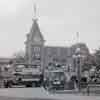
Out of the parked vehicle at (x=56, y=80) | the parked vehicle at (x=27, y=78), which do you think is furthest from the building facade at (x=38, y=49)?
the parked vehicle at (x=56, y=80)

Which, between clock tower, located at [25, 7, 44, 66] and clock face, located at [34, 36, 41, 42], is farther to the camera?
clock face, located at [34, 36, 41, 42]

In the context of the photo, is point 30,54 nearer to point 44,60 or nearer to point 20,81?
point 44,60

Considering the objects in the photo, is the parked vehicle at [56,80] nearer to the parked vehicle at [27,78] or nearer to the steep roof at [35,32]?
the parked vehicle at [27,78]

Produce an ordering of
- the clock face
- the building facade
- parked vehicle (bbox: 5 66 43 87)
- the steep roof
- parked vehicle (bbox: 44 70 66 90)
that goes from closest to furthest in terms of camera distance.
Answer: parked vehicle (bbox: 44 70 66 90), parked vehicle (bbox: 5 66 43 87), the building facade, the clock face, the steep roof

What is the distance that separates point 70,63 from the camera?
3547cm

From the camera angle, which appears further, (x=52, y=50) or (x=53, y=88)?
(x=52, y=50)

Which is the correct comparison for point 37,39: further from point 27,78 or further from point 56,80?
point 56,80

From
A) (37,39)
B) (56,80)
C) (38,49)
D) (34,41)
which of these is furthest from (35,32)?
(56,80)

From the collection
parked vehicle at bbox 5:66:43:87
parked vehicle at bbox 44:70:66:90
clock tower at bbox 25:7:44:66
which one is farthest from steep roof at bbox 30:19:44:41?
parked vehicle at bbox 44:70:66:90

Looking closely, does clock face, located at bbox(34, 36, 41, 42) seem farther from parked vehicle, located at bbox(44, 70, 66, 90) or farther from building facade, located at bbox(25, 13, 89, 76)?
parked vehicle, located at bbox(44, 70, 66, 90)

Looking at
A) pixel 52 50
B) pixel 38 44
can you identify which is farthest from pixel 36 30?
pixel 52 50

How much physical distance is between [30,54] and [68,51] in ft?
50.3

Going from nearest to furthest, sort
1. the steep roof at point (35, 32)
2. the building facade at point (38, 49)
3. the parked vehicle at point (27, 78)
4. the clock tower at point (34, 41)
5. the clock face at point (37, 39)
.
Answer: the parked vehicle at point (27, 78) → the building facade at point (38, 49) → the clock tower at point (34, 41) → the clock face at point (37, 39) → the steep roof at point (35, 32)

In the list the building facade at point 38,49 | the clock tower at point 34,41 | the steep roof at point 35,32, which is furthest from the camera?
the steep roof at point 35,32
